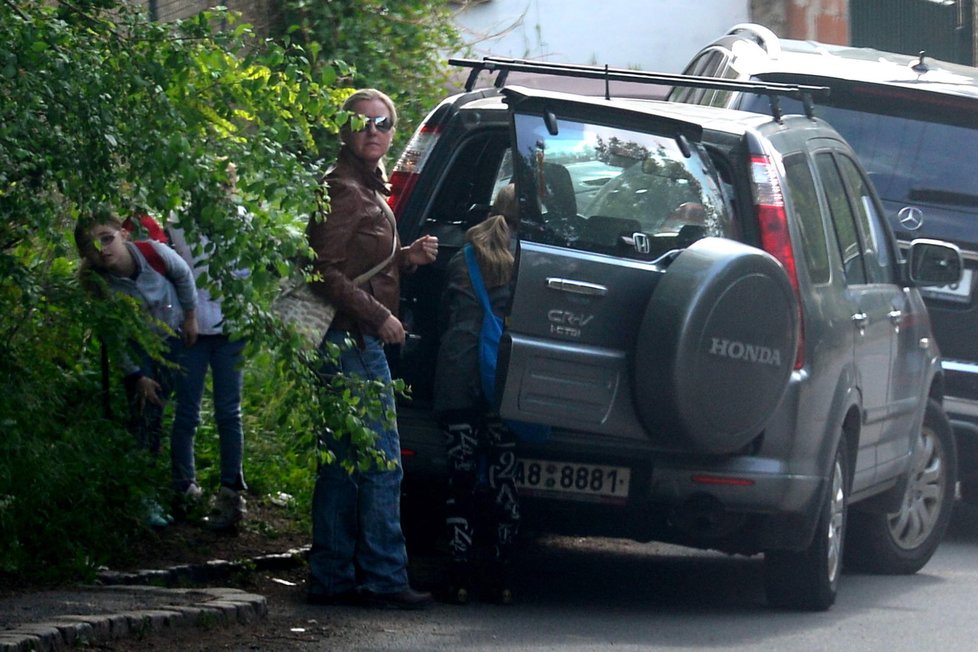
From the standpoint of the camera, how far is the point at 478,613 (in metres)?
7.44

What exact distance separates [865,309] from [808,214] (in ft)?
2.38

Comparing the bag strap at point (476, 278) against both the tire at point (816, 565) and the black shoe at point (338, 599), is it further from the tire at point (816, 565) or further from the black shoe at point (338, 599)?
the tire at point (816, 565)

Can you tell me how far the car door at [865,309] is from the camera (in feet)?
→ 26.8

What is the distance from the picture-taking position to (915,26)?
79.6 ft

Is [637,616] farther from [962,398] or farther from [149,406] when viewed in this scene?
[962,398]

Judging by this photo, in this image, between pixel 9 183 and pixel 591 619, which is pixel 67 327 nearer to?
pixel 9 183

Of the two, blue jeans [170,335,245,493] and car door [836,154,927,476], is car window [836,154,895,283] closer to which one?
car door [836,154,927,476]

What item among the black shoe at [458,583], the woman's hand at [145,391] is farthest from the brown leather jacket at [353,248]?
the woman's hand at [145,391]

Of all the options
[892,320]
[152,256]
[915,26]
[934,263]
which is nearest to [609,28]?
[915,26]

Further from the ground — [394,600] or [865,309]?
[865,309]

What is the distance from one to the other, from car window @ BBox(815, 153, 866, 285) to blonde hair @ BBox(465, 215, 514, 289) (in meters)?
1.50

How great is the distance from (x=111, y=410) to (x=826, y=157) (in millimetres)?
3409

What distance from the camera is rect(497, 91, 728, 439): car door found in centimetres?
707

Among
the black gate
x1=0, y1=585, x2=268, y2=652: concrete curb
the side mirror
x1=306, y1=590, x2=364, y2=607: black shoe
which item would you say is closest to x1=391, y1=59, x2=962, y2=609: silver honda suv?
x1=306, y1=590, x2=364, y2=607: black shoe
